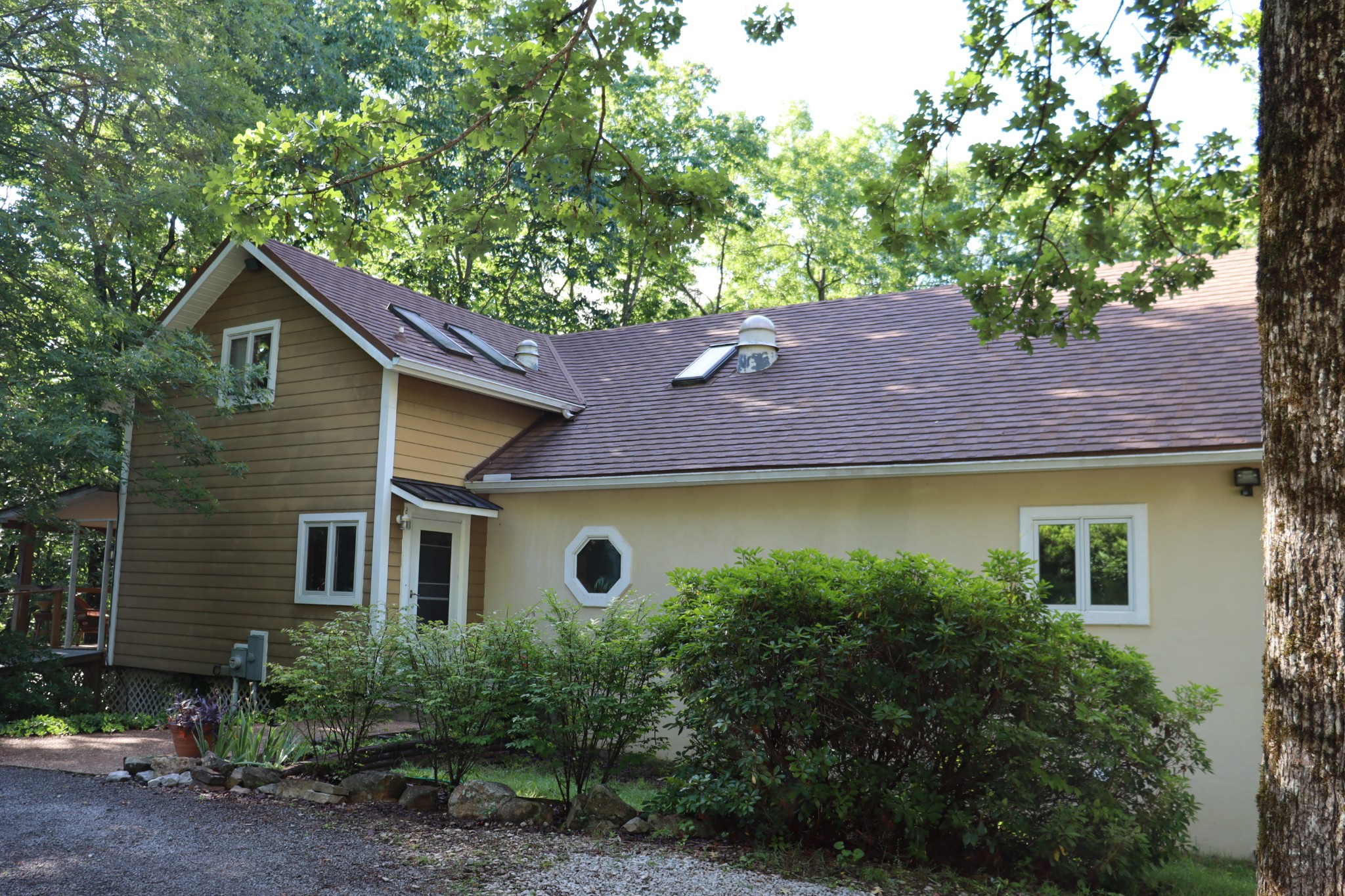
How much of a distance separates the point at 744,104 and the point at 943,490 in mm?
20815

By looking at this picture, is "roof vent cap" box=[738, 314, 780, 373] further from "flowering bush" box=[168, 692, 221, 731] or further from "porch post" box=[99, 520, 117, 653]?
"porch post" box=[99, 520, 117, 653]

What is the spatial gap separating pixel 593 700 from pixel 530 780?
2.00 meters

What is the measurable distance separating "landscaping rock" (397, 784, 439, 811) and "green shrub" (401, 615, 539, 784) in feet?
Answer: 0.50

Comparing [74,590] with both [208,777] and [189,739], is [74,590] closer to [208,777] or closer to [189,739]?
[189,739]

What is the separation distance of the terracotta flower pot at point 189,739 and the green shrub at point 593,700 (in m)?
3.26

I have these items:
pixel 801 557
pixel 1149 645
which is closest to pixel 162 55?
pixel 801 557

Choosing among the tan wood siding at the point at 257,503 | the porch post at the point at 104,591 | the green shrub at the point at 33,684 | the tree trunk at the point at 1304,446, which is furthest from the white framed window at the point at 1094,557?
the porch post at the point at 104,591

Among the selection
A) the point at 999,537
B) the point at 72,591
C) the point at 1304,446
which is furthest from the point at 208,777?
the point at 72,591

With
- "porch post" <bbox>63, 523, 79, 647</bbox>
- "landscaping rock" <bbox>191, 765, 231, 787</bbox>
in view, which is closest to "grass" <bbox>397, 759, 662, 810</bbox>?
"landscaping rock" <bbox>191, 765, 231, 787</bbox>

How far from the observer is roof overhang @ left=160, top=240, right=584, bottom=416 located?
1132 cm

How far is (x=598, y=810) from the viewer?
6.47 m

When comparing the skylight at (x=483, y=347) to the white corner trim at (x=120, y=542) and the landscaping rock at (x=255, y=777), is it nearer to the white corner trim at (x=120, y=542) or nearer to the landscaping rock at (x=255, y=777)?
the white corner trim at (x=120, y=542)

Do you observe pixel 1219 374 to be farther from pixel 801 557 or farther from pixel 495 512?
pixel 495 512

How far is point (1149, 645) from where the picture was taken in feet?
27.3
